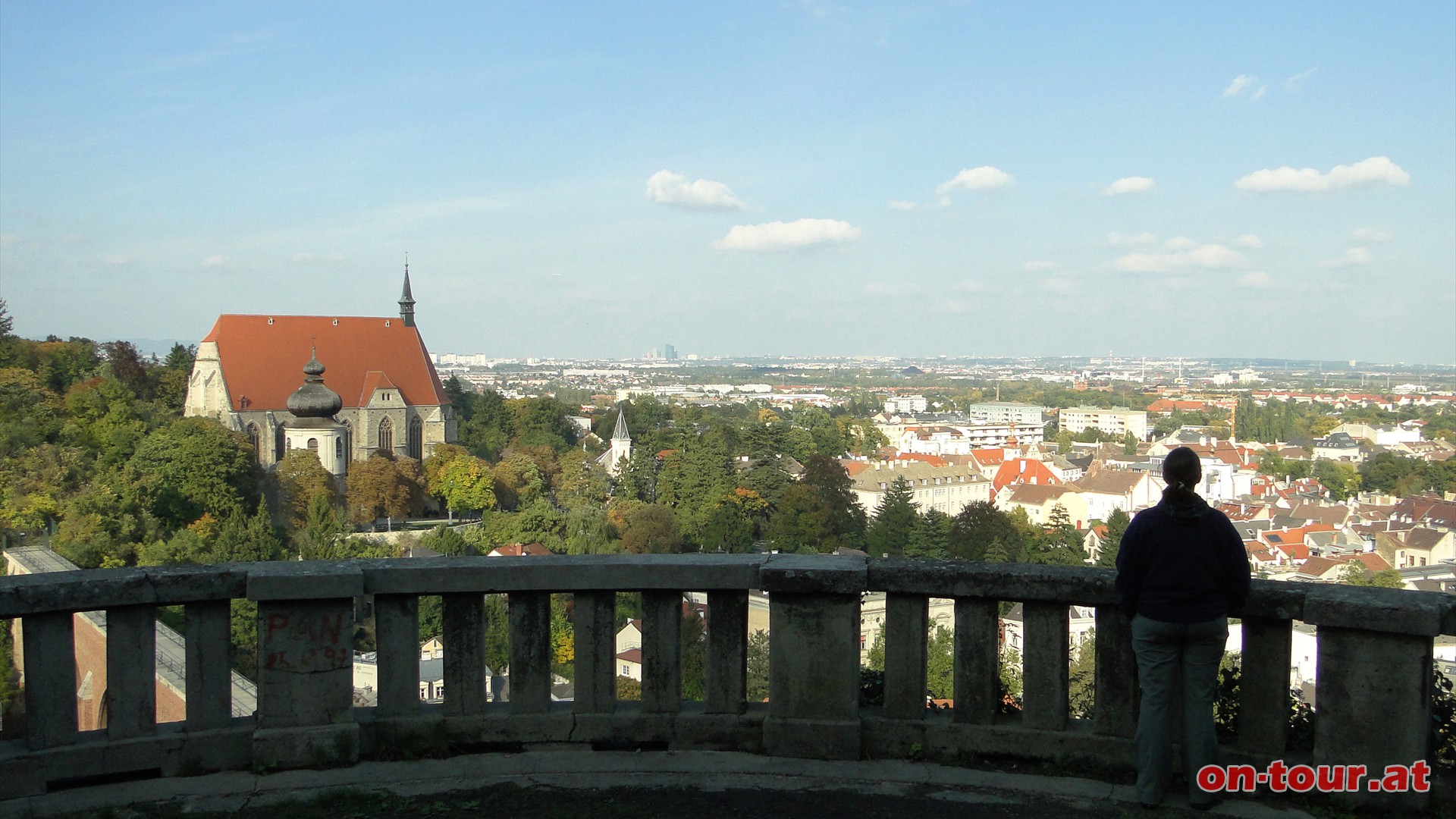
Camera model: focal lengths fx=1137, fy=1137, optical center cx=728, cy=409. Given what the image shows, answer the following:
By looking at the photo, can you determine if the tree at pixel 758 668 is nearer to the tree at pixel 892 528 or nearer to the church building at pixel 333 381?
the tree at pixel 892 528

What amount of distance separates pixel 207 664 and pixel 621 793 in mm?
1758

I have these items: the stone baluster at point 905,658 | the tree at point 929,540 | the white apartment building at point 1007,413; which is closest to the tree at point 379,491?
the tree at point 929,540

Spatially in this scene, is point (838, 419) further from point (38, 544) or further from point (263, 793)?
point (263, 793)

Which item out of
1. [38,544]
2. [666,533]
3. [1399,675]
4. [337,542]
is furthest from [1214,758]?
[666,533]

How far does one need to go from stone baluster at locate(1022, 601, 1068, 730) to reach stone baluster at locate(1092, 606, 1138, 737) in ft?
0.46

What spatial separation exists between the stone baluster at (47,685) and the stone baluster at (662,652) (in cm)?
222

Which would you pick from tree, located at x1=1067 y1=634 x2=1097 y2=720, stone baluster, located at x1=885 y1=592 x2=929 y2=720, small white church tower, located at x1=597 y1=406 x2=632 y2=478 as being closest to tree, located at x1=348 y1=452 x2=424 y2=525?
small white church tower, located at x1=597 y1=406 x2=632 y2=478

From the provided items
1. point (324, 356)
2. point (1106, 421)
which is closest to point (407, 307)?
point (324, 356)

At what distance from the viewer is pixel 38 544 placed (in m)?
40.8

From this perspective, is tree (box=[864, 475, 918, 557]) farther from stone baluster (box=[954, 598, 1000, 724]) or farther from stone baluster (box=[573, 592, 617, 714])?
stone baluster (box=[573, 592, 617, 714])

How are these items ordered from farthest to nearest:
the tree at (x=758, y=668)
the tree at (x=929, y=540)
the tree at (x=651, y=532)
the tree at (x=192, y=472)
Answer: the tree at (x=929, y=540) < the tree at (x=651, y=532) < the tree at (x=192, y=472) < the tree at (x=758, y=668)

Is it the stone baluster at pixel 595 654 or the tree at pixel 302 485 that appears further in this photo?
the tree at pixel 302 485

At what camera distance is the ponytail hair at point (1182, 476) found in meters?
4.24

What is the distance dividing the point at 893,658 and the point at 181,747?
290 centimetres
